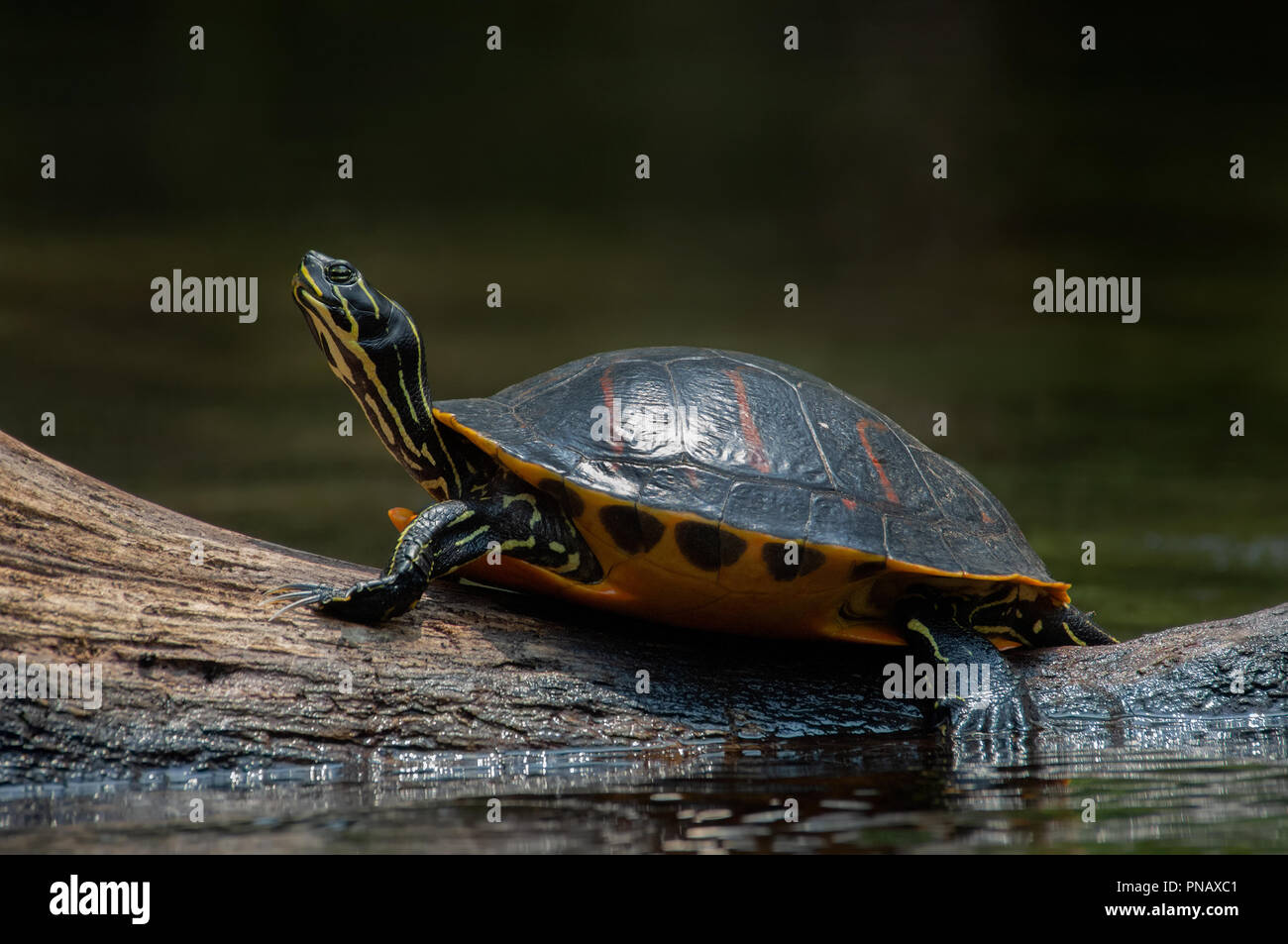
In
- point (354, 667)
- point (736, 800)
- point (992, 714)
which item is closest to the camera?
point (736, 800)

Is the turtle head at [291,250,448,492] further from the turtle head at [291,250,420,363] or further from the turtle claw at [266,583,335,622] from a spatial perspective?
the turtle claw at [266,583,335,622]

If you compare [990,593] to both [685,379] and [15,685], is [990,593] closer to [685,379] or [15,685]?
[685,379]

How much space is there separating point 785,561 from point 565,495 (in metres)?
0.94

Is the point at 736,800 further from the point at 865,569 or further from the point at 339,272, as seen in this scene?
the point at 339,272

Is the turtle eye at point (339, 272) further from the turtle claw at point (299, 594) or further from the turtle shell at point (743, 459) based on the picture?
the turtle claw at point (299, 594)

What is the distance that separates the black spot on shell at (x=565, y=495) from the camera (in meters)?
4.31

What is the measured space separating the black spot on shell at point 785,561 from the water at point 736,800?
73 centimetres

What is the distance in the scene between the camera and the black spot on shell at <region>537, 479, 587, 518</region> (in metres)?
4.31

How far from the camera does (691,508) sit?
4262 millimetres

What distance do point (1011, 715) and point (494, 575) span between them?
230cm

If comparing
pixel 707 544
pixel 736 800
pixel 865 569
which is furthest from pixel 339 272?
pixel 736 800

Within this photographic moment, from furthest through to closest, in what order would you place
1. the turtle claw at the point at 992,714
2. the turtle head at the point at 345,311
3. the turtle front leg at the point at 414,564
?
the turtle head at the point at 345,311, the turtle claw at the point at 992,714, the turtle front leg at the point at 414,564

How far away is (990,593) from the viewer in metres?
4.79

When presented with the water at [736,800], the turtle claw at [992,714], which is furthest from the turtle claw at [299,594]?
the turtle claw at [992,714]
